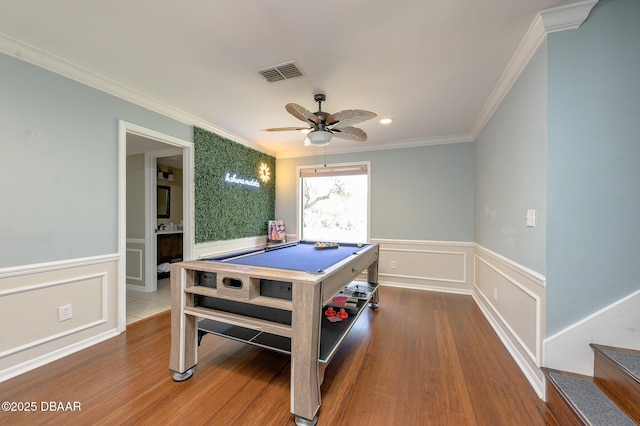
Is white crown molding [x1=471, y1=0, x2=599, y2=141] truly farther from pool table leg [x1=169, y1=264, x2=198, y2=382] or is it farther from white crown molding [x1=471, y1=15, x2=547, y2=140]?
pool table leg [x1=169, y1=264, x2=198, y2=382]

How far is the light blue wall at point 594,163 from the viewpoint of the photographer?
1.52 m

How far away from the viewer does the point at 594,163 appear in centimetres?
155

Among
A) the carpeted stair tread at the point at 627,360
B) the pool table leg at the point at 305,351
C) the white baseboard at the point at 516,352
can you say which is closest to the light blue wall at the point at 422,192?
the white baseboard at the point at 516,352

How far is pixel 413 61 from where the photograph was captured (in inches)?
81.3

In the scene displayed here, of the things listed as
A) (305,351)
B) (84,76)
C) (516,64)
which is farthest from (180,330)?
(516,64)

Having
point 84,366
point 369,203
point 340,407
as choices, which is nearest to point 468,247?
point 369,203

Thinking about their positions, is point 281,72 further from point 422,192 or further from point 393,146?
point 422,192

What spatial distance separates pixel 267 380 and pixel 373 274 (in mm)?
1925

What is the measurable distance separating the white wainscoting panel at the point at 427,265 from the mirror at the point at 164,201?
13.9ft

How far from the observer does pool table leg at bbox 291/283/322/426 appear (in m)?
1.43

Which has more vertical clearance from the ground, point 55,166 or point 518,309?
point 55,166

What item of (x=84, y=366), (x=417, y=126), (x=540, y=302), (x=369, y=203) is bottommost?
(x=84, y=366)

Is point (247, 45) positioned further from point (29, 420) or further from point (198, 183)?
point (29, 420)

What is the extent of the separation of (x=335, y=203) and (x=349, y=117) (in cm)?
283
